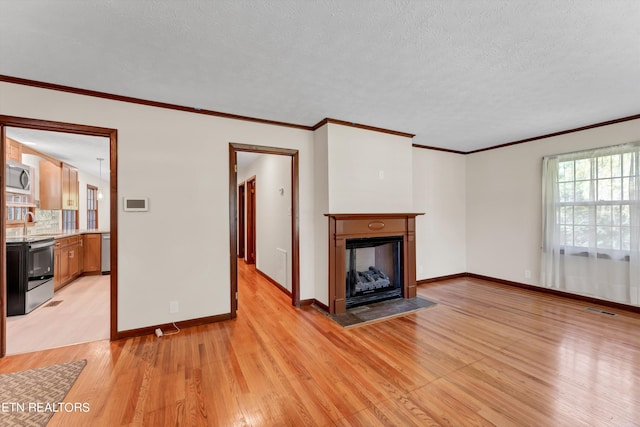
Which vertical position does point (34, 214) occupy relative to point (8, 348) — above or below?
above

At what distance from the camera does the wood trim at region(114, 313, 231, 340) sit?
2.81m

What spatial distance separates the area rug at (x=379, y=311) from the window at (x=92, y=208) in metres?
8.28

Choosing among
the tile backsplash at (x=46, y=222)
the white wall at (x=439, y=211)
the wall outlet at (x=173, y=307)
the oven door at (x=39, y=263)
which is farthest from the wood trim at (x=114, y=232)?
the white wall at (x=439, y=211)

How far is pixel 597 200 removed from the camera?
12.3 ft

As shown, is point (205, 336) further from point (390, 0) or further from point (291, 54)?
point (390, 0)

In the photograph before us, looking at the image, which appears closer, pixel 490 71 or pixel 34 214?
pixel 490 71

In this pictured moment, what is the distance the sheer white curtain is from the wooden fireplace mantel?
2152mm

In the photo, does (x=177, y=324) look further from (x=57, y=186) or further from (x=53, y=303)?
(x=57, y=186)

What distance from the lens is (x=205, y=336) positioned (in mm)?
2854

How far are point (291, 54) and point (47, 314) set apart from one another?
425 centimetres

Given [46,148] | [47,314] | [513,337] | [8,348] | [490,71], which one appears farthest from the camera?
[46,148]

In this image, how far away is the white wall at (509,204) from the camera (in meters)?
4.35

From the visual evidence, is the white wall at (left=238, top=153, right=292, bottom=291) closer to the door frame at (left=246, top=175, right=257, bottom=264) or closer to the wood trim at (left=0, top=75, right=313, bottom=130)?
the door frame at (left=246, top=175, right=257, bottom=264)

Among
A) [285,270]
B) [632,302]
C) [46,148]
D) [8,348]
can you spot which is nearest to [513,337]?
[632,302]
